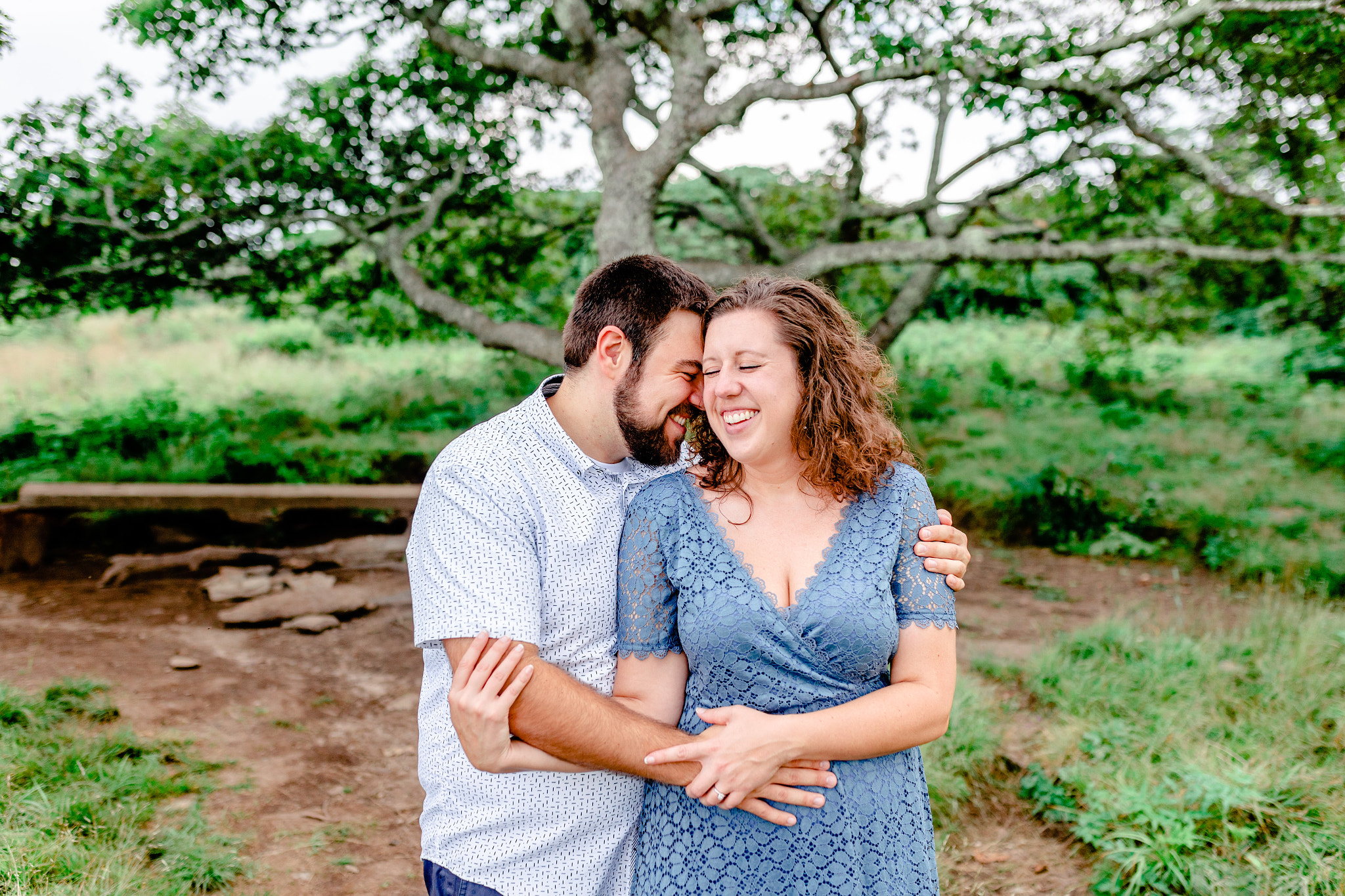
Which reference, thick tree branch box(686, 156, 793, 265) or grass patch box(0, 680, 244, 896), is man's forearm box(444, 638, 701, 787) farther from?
thick tree branch box(686, 156, 793, 265)

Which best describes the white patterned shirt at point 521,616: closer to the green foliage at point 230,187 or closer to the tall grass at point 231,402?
the green foliage at point 230,187

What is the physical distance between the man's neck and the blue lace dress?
0.62 ft

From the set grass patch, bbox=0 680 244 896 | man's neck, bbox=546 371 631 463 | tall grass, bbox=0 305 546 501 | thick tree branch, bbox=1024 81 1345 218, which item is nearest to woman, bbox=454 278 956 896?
man's neck, bbox=546 371 631 463

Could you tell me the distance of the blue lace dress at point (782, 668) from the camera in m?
1.73

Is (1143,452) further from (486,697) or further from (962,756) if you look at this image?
(486,697)

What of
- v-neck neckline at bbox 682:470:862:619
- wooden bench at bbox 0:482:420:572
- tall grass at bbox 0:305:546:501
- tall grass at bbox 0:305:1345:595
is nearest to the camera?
v-neck neckline at bbox 682:470:862:619

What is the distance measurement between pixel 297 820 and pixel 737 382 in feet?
9.96

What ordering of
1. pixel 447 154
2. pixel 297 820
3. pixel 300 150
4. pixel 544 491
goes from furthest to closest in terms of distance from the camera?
pixel 447 154
pixel 300 150
pixel 297 820
pixel 544 491

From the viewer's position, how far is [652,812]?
1.84 meters

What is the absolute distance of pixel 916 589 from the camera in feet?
6.05

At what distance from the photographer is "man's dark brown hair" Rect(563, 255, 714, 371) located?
78.3 inches

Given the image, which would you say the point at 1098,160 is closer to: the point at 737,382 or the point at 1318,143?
the point at 1318,143

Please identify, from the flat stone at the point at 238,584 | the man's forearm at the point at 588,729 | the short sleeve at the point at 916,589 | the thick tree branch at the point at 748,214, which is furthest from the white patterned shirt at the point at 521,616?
the thick tree branch at the point at 748,214

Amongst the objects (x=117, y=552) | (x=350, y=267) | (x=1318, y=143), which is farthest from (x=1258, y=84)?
(x=117, y=552)
